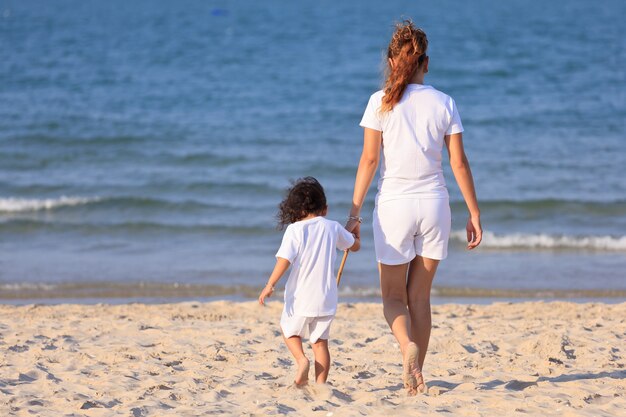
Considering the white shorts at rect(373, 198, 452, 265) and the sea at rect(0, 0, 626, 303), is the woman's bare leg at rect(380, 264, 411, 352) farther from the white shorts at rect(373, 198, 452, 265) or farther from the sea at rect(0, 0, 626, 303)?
the sea at rect(0, 0, 626, 303)

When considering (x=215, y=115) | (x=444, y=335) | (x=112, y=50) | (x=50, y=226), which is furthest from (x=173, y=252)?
(x=112, y=50)

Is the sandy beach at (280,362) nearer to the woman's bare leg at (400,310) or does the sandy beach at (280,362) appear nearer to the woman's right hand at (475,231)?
the woman's bare leg at (400,310)

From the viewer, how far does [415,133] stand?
13.5ft

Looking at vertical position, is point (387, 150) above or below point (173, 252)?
above

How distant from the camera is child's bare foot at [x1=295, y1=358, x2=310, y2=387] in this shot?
171 inches

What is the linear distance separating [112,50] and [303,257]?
28455mm

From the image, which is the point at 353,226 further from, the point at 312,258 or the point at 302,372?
the point at 302,372

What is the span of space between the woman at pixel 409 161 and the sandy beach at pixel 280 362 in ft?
2.00

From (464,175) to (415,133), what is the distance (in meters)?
0.33

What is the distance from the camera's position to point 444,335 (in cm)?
618

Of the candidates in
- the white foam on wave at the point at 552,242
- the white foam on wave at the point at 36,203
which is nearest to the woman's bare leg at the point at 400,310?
the white foam on wave at the point at 552,242

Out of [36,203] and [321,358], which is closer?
[321,358]

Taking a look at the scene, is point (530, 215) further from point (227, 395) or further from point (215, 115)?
point (215, 115)

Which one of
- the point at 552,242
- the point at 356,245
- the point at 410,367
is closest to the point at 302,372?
the point at 410,367
